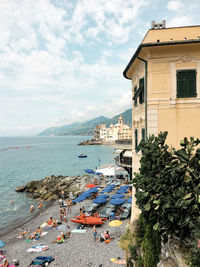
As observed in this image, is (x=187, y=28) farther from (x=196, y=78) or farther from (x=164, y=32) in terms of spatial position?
(x=196, y=78)

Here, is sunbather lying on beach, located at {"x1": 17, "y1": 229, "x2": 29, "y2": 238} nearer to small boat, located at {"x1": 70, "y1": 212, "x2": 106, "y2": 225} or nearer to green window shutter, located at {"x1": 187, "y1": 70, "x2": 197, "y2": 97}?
small boat, located at {"x1": 70, "y1": 212, "x2": 106, "y2": 225}

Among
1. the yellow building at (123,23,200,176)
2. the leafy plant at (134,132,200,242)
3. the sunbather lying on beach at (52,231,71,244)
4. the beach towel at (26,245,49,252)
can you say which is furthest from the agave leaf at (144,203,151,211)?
the sunbather lying on beach at (52,231,71,244)

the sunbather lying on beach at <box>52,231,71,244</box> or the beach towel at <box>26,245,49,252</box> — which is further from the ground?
the sunbather lying on beach at <box>52,231,71,244</box>

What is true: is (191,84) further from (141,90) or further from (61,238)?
(61,238)

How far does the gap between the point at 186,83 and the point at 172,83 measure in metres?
0.73

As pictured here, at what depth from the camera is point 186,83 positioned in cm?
1096

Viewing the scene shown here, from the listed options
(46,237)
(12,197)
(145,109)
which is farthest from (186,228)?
(12,197)

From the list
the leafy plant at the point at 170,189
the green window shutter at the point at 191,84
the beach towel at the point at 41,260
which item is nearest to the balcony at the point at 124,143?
the green window shutter at the point at 191,84

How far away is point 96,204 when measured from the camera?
88.2ft

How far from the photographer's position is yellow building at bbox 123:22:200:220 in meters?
10.8

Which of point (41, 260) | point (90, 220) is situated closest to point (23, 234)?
point (90, 220)

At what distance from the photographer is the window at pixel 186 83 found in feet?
35.7

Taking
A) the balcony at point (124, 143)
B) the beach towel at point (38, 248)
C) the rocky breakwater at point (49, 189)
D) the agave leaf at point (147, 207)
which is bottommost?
the rocky breakwater at point (49, 189)

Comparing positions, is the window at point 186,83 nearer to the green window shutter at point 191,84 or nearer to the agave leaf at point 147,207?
the green window shutter at point 191,84
